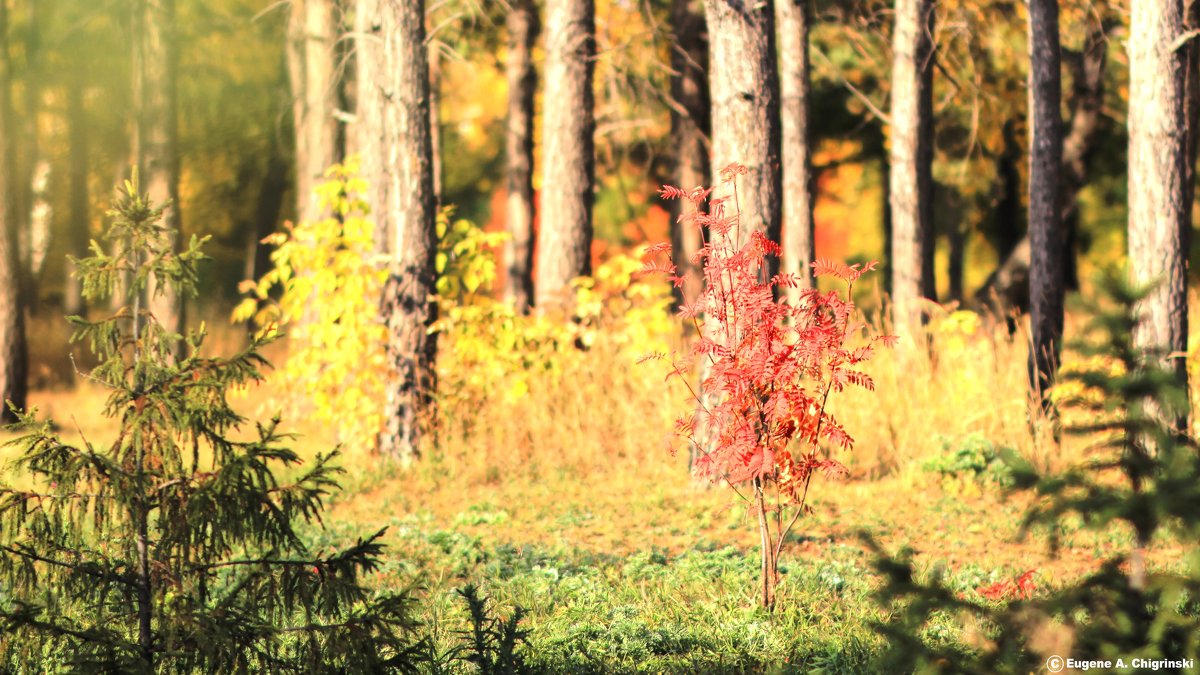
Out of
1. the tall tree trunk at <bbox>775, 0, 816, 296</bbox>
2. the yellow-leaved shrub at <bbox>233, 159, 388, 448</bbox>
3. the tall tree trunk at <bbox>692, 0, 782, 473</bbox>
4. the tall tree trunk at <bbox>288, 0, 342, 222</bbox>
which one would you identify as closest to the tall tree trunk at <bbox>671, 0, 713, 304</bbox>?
the tall tree trunk at <bbox>775, 0, 816, 296</bbox>

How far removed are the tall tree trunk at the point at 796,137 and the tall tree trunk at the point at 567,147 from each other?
7.48 feet

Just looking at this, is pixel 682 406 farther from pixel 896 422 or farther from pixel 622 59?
pixel 622 59

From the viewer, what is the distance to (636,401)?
1122 cm

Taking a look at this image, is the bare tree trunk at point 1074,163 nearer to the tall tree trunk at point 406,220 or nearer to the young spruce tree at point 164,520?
the tall tree trunk at point 406,220

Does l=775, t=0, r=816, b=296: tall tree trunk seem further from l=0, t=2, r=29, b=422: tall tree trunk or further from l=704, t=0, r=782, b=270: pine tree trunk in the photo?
l=0, t=2, r=29, b=422: tall tree trunk

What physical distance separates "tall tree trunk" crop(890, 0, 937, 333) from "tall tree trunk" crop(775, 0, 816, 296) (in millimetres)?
1293

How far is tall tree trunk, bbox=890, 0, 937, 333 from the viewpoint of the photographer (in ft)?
48.1

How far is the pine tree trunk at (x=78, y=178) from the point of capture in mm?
28297

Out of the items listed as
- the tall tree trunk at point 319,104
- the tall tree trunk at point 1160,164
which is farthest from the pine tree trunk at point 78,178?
the tall tree trunk at point 1160,164

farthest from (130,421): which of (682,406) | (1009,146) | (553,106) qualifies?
(1009,146)

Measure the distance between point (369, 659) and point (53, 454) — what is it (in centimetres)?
122

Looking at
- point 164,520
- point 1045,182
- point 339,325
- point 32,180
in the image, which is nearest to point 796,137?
point 1045,182

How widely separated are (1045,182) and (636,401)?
423 centimetres

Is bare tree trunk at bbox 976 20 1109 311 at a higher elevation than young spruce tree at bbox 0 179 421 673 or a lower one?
higher
